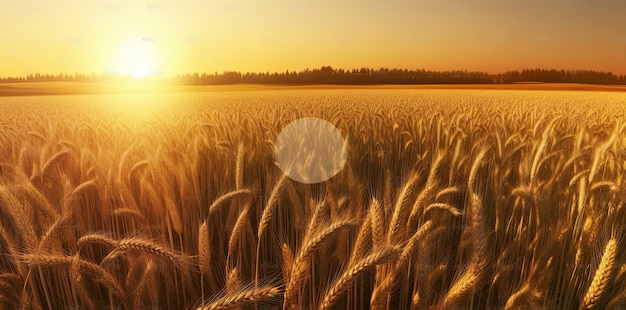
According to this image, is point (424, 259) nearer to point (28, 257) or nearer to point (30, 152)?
point (28, 257)

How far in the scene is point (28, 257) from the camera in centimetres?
158

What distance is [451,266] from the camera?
2645mm

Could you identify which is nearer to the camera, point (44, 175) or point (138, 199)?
point (44, 175)

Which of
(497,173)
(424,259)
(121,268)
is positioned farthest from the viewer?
(497,173)

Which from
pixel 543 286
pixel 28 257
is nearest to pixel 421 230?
pixel 543 286

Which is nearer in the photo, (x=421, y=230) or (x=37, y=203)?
(x=421, y=230)

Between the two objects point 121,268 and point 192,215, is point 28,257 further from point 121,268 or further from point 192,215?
point 192,215

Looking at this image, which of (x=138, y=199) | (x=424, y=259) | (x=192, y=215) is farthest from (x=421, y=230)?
(x=138, y=199)

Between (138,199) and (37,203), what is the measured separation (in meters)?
0.96

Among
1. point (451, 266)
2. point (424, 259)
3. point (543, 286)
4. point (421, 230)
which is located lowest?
point (451, 266)

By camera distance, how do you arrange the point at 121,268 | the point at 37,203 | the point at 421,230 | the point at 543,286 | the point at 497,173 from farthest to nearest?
the point at 497,173
the point at 121,268
the point at 37,203
the point at 543,286
the point at 421,230

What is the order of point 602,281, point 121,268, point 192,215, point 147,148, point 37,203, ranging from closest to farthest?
1. point 602,281
2. point 37,203
3. point 121,268
4. point 192,215
5. point 147,148

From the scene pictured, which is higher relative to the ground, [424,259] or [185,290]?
[424,259]

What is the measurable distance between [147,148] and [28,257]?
8.05 ft
